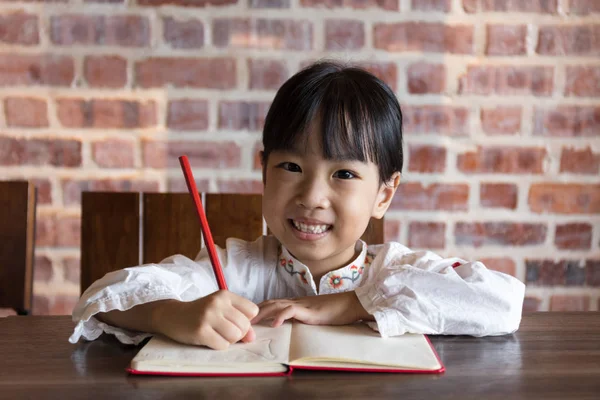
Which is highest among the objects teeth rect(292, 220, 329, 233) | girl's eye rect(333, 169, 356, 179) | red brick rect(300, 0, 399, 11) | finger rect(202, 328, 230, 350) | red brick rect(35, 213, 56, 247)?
red brick rect(300, 0, 399, 11)

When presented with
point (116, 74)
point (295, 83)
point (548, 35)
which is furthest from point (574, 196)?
point (116, 74)

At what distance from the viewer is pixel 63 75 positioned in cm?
134

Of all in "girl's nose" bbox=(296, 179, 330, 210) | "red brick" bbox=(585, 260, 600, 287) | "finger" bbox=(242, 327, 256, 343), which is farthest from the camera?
"red brick" bbox=(585, 260, 600, 287)

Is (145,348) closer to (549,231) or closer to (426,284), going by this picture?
(426,284)

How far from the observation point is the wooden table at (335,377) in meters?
0.55

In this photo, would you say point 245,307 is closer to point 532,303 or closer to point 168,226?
point 168,226

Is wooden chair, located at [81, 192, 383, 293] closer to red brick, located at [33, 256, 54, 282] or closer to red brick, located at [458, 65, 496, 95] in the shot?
red brick, located at [33, 256, 54, 282]

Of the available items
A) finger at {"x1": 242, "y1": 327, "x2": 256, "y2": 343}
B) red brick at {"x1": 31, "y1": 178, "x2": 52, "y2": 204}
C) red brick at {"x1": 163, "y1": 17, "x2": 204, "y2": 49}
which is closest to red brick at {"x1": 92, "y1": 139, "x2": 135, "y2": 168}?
red brick at {"x1": 31, "y1": 178, "x2": 52, "y2": 204}

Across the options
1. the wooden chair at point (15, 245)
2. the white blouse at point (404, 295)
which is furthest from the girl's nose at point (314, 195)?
the wooden chair at point (15, 245)

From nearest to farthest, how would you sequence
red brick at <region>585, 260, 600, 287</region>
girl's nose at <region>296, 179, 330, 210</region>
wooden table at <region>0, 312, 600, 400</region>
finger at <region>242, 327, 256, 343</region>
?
1. wooden table at <region>0, 312, 600, 400</region>
2. finger at <region>242, 327, 256, 343</region>
3. girl's nose at <region>296, 179, 330, 210</region>
4. red brick at <region>585, 260, 600, 287</region>

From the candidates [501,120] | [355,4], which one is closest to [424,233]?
[501,120]

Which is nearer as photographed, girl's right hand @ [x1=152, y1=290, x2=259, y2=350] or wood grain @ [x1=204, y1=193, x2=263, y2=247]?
girl's right hand @ [x1=152, y1=290, x2=259, y2=350]

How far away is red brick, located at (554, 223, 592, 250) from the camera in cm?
142

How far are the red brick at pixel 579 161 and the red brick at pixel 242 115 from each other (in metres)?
0.64
